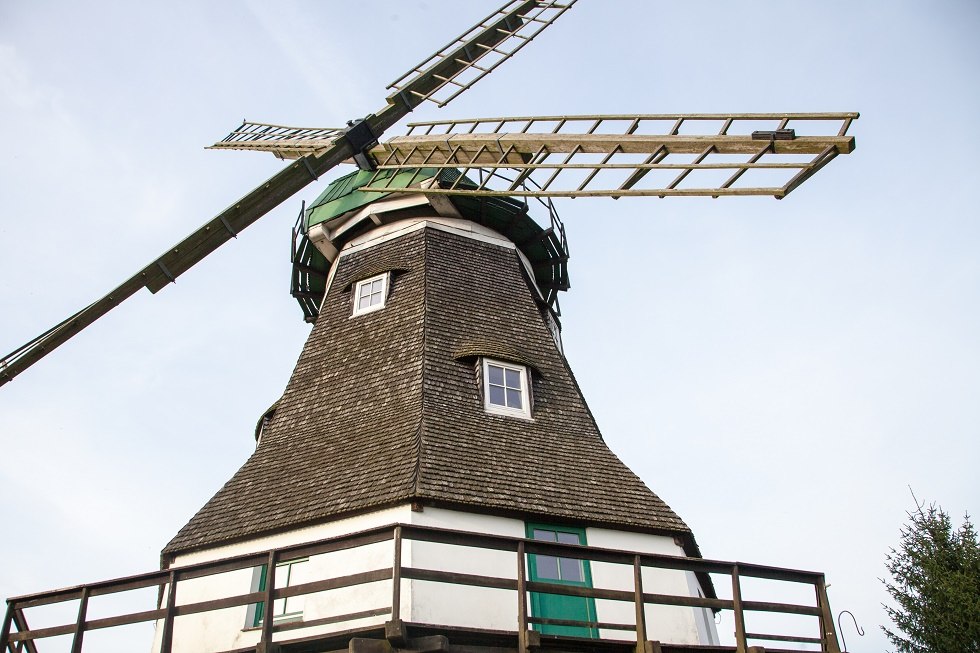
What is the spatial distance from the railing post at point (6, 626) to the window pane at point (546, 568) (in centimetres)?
508

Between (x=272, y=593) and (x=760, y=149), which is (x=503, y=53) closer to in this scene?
(x=760, y=149)

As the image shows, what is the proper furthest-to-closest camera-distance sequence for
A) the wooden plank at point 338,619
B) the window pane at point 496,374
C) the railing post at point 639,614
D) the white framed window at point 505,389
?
1. the window pane at point 496,374
2. the white framed window at point 505,389
3. the railing post at point 639,614
4. the wooden plank at point 338,619

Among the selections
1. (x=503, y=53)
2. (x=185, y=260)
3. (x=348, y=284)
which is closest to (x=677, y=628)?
(x=348, y=284)

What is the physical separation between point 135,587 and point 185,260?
19.8 ft

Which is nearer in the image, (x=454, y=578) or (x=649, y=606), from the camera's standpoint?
(x=454, y=578)

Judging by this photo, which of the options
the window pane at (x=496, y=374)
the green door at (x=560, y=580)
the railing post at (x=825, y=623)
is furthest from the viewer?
the window pane at (x=496, y=374)

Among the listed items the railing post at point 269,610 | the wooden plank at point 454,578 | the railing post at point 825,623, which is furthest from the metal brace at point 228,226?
the railing post at point 825,623

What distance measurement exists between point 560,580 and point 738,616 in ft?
6.92

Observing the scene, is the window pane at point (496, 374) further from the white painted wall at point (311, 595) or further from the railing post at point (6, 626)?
the railing post at point (6, 626)

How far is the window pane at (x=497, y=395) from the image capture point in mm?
11720

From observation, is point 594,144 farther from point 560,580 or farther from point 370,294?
point 560,580

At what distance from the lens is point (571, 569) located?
9.95 meters

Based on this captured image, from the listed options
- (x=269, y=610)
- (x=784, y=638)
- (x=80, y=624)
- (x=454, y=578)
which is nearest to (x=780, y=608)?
(x=784, y=638)

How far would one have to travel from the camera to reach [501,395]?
11.8m
